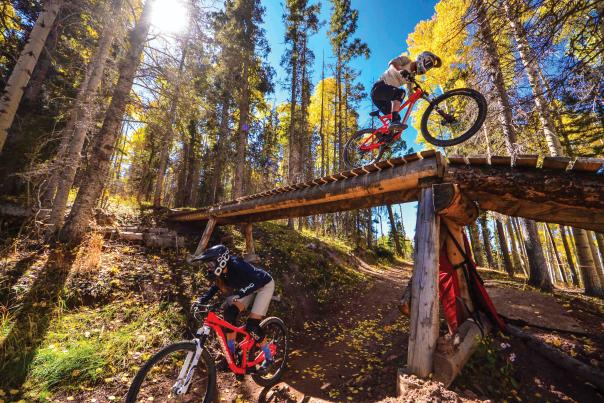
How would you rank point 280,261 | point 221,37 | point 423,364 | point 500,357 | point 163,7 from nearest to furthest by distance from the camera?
point 423,364 < point 500,357 < point 163,7 < point 280,261 < point 221,37

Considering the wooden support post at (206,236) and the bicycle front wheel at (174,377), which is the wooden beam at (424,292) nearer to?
the bicycle front wheel at (174,377)

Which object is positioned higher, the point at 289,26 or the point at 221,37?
the point at 289,26

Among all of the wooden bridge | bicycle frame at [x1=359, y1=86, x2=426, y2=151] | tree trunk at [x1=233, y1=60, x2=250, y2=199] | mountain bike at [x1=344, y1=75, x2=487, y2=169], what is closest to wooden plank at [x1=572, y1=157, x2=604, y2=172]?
the wooden bridge

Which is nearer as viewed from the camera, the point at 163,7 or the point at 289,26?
the point at 163,7

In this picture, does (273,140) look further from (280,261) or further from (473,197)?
(473,197)

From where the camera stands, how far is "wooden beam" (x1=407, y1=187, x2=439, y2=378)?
3.55 m

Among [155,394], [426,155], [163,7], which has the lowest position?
[155,394]

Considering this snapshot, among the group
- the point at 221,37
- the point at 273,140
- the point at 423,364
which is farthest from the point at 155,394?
the point at 273,140

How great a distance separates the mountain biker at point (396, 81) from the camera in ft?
17.6

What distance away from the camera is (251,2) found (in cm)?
1530

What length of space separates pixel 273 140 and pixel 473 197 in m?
23.2

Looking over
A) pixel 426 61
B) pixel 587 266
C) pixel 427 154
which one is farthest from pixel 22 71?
pixel 587 266

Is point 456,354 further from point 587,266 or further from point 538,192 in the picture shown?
point 587,266

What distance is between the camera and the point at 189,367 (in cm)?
338
